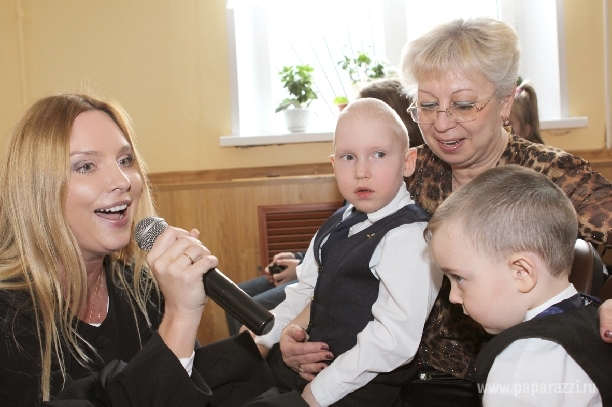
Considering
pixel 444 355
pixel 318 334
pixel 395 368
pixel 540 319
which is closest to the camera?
pixel 540 319

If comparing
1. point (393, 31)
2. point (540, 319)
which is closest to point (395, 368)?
point (540, 319)

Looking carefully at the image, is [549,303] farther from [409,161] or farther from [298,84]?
[298,84]

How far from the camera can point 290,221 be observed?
3955 millimetres

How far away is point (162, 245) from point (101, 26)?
10.4 feet

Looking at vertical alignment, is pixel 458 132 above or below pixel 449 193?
above

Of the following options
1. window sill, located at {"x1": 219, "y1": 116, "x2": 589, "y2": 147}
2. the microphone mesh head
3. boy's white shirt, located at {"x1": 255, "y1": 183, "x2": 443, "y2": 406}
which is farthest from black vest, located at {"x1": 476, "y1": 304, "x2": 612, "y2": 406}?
window sill, located at {"x1": 219, "y1": 116, "x2": 589, "y2": 147}

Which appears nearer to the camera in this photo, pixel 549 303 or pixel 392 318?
pixel 549 303

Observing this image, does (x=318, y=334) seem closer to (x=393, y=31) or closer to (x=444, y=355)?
(x=444, y=355)

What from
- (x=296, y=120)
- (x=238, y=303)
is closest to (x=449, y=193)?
(x=238, y=303)

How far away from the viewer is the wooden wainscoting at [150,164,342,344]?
Result: 12.9 feet

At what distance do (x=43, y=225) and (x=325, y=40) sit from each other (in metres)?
3.18

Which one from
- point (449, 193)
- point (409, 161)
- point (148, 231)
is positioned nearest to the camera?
point (148, 231)

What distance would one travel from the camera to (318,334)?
1.71m

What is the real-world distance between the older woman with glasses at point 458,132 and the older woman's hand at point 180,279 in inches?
16.1
